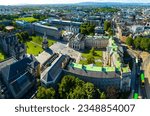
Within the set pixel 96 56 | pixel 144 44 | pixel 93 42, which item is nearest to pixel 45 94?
pixel 96 56

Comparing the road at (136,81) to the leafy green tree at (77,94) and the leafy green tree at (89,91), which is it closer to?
the leafy green tree at (89,91)

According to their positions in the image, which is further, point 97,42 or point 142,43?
point 97,42

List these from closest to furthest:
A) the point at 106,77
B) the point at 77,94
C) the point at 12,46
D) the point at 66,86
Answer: the point at 77,94, the point at 66,86, the point at 106,77, the point at 12,46

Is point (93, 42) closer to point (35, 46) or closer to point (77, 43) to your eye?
point (77, 43)

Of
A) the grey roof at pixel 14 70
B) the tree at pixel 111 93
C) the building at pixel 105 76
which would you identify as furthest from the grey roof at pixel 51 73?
the tree at pixel 111 93

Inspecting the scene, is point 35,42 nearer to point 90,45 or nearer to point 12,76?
point 90,45

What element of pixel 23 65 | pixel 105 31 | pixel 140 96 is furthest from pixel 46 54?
pixel 105 31
